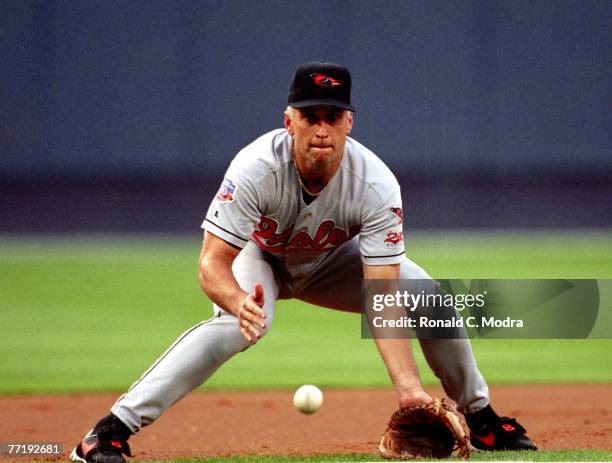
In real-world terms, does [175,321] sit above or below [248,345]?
below

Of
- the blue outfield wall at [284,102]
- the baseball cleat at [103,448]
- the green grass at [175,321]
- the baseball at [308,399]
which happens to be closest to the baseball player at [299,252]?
the baseball cleat at [103,448]

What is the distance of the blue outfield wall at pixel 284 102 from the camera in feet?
55.5

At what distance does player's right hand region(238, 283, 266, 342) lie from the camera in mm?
3676

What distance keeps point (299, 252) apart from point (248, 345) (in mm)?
604

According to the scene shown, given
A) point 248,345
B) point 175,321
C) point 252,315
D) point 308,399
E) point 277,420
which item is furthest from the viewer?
point 175,321

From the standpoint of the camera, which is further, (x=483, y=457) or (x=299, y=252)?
(x=299, y=252)

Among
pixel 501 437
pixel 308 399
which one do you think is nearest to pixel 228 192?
pixel 308 399

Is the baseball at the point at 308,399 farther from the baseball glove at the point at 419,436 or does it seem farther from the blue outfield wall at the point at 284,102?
the blue outfield wall at the point at 284,102

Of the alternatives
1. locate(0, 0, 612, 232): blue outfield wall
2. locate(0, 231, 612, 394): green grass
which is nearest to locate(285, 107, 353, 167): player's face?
locate(0, 231, 612, 394): green grass

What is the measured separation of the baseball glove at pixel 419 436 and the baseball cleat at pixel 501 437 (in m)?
0.38

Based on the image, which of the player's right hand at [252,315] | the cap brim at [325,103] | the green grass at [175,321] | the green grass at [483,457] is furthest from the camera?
the green grass at [175,321]

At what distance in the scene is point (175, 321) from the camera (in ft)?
33.9

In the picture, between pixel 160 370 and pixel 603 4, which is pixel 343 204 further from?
pixel 603 4

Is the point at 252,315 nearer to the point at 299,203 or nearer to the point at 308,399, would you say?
the point at 299,203
